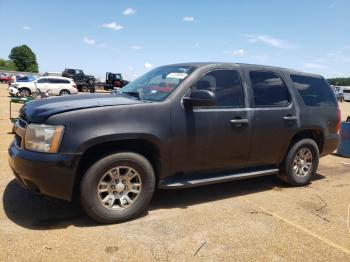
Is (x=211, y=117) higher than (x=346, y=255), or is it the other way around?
(x=211, y=117)

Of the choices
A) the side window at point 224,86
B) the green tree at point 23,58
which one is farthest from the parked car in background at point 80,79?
the green tree at point 23,58

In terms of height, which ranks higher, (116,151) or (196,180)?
(116,151)

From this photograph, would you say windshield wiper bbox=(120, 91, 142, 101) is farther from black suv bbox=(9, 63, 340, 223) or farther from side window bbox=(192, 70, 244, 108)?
side window bbox=(192, 70, 244, 108)

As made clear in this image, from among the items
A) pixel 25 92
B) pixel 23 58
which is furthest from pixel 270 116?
pixel 23 58

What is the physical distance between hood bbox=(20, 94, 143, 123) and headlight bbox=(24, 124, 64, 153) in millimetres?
101

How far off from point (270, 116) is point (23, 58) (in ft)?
463

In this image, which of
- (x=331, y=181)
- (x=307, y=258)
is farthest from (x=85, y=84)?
(x=307, y=258)

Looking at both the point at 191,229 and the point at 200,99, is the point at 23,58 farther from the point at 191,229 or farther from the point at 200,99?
the point at 191,229

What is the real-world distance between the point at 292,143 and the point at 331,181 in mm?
1325

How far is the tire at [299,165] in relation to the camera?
5590 mm

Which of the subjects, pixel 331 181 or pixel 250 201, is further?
pixel 331 181

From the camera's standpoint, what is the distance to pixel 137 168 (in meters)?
4.00

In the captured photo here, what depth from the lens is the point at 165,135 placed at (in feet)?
13.5

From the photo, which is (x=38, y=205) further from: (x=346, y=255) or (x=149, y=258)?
(x=346, y=255)
